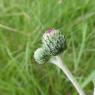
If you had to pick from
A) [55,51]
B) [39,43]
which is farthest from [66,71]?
[39,43]

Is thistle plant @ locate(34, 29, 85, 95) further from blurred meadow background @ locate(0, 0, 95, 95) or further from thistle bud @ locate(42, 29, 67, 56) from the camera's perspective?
blurred meadow background @ locate(0, 0, 95, 95)

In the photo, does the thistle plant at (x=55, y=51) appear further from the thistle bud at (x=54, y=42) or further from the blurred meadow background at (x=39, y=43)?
the blurred meadow background at (x=39, y=43)

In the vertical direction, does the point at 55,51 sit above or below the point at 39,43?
below

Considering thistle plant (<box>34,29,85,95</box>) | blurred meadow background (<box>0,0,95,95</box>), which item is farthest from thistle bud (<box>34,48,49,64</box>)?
blurred meadow background (<box>0,0,95,95</box>)

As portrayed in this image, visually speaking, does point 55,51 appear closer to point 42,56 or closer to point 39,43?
point 42,56

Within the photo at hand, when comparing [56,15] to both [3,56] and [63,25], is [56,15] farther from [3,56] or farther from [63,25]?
[3,56]

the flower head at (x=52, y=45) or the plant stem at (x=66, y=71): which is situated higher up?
the flower head at (x=52, y=45)

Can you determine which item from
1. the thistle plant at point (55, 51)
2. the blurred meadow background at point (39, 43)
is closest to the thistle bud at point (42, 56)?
the thistle plant at point (55, 51)
